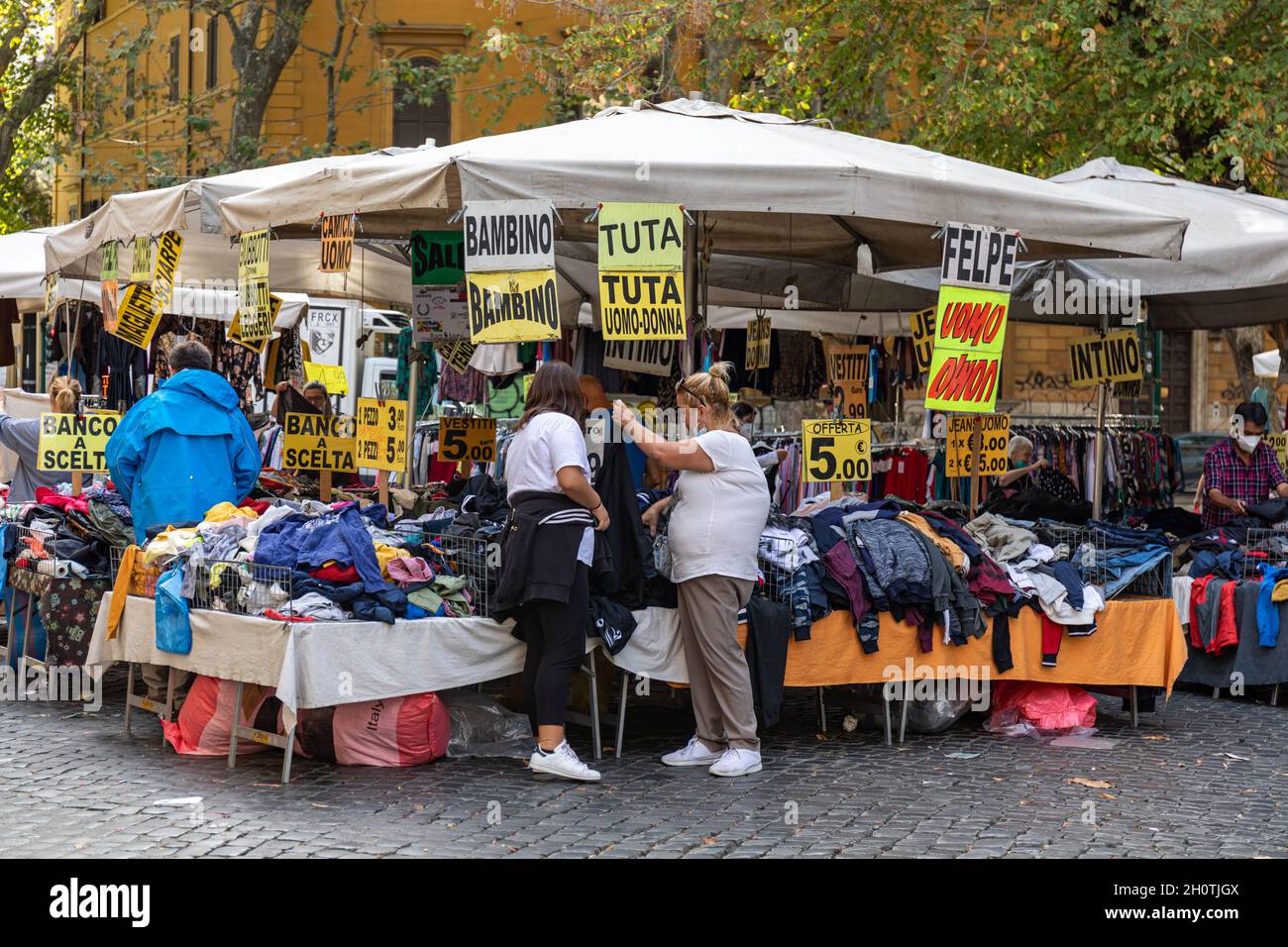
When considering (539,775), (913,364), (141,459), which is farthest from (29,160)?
(539,775)

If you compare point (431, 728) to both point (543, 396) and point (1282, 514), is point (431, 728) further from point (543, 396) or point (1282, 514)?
point (1282, 514)

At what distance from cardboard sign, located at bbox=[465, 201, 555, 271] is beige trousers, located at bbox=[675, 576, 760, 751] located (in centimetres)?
Result: 173

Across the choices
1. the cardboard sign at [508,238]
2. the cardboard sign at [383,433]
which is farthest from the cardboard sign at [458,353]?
the cardboard sign at [508,238]

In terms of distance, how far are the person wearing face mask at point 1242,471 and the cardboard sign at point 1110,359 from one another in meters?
0.78

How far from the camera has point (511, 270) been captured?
7.64m

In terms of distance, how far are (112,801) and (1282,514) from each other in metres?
7.52

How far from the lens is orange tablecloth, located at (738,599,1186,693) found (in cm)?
801

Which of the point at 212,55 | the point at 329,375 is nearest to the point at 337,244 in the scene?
the point at 329,375

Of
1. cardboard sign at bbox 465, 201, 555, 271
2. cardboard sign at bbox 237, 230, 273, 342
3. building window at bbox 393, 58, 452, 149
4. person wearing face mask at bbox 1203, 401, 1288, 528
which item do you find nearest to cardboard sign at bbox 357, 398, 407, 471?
cardboard sign at bbox 237, 230, 273, 342

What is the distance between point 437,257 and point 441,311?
1.59 ft

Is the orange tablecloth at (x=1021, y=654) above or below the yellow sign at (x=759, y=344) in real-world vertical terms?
below

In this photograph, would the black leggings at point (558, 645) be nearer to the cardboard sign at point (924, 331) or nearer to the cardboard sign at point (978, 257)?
the cardboard sign at point (978, 257)

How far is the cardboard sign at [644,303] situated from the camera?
7633mm

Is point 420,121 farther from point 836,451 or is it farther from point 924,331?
point 836,451
